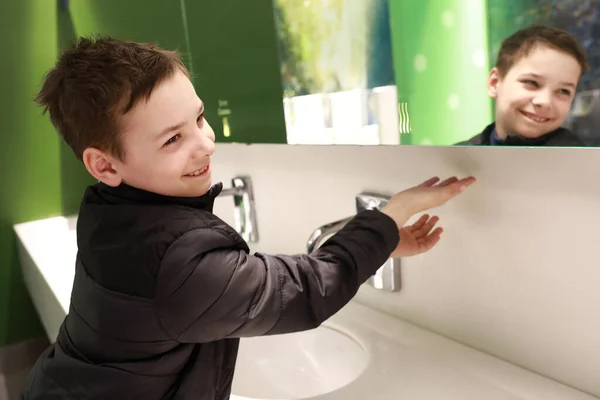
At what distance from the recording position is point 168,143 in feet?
2.19

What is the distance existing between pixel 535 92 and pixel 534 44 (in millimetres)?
54

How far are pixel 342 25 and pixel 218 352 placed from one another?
551mm

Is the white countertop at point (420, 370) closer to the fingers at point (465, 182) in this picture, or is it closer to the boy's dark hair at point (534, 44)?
the fingers at point (465, 182)

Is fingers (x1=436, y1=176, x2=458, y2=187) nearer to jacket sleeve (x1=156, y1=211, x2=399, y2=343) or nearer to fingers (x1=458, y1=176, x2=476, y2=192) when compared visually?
fingers (x1=458, y1=176, x2=476, y2=192)

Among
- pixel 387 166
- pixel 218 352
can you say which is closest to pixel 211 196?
pixel 218 352

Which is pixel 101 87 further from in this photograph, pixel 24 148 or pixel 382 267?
pixel 24 148

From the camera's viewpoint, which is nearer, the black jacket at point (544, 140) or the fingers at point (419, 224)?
the black jacket at point (544, 140)

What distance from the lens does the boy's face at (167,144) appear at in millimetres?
646

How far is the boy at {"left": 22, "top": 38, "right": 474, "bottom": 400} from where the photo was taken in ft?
2.10

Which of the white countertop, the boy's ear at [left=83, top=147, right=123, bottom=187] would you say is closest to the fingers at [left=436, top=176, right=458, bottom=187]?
the white countertop

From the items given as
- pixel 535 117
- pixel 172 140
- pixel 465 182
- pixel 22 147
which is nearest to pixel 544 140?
pixel 535 117

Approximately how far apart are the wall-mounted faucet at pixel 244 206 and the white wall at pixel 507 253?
323 mm

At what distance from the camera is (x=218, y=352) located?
74 cm

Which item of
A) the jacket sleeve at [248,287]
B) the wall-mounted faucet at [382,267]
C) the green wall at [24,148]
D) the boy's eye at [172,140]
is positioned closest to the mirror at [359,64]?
the wall-mounted faucet at [382,267]
